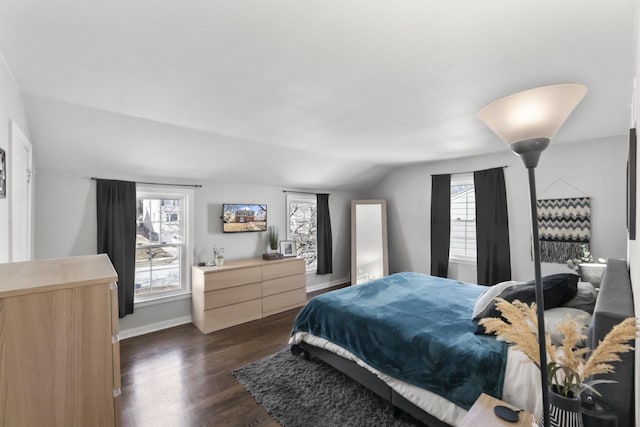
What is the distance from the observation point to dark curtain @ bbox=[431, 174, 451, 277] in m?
4.54

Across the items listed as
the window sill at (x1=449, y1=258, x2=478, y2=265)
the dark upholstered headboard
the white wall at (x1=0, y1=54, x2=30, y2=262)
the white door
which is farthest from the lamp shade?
the window sill at (x1=449, y1=258, x2=478, y2=265)

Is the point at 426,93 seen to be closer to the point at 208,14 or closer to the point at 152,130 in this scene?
the point at 208,14

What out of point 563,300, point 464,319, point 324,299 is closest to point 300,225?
point 324,299

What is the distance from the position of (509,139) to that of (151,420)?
275cm

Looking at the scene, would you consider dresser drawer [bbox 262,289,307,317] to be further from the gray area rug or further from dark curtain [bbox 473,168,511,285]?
dark curtain [bbox 473,168,511,285]

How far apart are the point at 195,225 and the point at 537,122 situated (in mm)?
3916

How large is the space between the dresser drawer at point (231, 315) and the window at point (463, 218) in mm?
3190

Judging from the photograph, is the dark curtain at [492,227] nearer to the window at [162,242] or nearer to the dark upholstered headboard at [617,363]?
the dark upholstered headboard at [617,363]

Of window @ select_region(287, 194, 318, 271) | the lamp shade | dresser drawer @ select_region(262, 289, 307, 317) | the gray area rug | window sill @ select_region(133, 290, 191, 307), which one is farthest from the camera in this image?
window @ select_region(287, 194, 318, 271)

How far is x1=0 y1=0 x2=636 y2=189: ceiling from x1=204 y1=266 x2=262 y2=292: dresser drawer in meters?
1.59

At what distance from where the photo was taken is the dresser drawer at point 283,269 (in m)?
4.11

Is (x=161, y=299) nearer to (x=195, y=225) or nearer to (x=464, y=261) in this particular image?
(x=195, y=225)

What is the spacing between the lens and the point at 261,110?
7.63 ft

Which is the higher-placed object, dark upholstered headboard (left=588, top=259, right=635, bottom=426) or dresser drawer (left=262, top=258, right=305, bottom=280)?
dark upholstered headboard (left=588, top=259, right=635, bottom=426)
